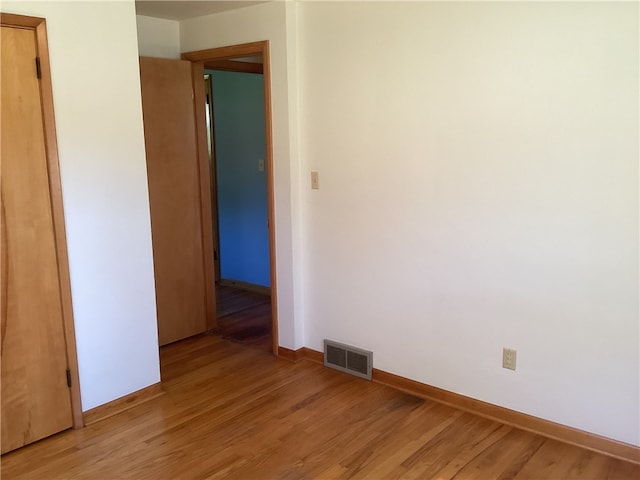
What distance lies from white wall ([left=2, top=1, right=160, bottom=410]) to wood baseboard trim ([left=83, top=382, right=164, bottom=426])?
1.3 inches

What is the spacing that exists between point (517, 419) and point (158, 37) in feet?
10.9

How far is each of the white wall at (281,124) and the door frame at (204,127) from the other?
3 cm

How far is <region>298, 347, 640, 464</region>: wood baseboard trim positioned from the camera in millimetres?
2479

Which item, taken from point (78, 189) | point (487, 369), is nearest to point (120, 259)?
point (78, 189)

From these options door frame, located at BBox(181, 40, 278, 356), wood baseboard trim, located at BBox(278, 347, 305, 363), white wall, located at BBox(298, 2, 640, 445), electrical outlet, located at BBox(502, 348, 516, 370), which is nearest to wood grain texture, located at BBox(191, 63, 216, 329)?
door frame, located at BBox(181, 40, 278, 356)

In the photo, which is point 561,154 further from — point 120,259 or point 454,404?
point 120,259

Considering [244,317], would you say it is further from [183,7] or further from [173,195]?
[183,7]

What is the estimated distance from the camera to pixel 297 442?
2.68 metres

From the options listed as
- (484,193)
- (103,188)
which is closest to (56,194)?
(103,188)

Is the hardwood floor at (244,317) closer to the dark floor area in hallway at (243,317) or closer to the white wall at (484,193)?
the dark floor area in hallway at (243,317)

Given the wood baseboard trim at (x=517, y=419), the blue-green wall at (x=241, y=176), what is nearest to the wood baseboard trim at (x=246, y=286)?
the blue-green wall at (x=241, y=176)

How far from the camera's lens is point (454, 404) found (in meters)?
2.98

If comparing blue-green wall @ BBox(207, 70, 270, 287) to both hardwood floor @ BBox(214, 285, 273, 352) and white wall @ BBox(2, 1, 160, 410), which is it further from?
white wall @ BBox(2, 1, 160, 410)

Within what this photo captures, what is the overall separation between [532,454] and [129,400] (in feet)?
7.02
